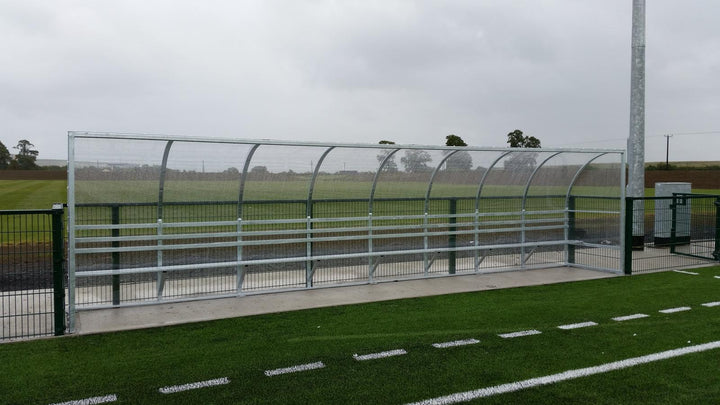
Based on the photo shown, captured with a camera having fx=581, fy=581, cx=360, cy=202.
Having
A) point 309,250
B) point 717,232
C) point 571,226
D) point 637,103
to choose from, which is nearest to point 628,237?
point 571,226

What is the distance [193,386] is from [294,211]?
13.9ft

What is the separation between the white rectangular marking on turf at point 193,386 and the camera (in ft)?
14.9

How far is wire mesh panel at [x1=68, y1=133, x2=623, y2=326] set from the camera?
715 centimetres

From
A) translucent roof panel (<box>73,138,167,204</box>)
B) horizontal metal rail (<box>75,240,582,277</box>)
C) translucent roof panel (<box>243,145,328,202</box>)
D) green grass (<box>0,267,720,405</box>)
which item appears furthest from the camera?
translucent roof panel (<box>243,145,328,202</box>)

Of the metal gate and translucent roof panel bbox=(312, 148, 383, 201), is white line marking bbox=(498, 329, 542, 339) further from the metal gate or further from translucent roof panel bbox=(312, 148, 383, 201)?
the metal gate

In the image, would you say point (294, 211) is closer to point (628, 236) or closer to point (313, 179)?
point (313, 179)

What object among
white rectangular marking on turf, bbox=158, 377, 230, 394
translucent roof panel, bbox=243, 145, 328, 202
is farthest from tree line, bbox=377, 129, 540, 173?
white rectangular marking on turf, bbox=158, 377, 230, 394

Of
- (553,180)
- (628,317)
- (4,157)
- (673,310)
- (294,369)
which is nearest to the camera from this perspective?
(294,369)

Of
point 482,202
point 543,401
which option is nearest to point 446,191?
point 482,202

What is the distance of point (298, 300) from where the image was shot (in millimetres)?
7832

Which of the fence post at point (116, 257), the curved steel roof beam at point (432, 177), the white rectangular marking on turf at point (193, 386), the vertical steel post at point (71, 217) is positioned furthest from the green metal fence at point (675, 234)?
the vertical steel post at point (71, 217)

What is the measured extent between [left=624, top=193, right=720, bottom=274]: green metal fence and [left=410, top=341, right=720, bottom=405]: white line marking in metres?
4.68

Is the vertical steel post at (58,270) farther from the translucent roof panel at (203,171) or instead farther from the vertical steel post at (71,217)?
the translucent roof panel at (203,171)

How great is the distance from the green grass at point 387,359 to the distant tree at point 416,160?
2.35 meters
